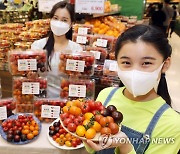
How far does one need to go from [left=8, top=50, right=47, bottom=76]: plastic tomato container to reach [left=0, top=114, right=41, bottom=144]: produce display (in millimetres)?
375

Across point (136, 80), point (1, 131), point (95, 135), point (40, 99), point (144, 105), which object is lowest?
point (1, 131)

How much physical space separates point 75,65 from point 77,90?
0.70 feet

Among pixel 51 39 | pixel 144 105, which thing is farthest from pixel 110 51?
pixel 144 105

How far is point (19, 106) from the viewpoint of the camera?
211 cm

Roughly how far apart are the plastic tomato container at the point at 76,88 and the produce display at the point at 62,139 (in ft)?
1.07

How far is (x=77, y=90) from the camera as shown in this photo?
82.3 inches

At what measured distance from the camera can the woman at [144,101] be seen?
3.84 ft

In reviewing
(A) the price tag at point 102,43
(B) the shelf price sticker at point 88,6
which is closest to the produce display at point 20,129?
(A) the price tag at point 102,43

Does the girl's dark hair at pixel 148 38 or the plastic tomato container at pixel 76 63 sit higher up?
the girl's dark hair at pixel 148 38

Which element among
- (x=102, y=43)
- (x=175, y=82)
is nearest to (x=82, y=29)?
(x=102, y=43)

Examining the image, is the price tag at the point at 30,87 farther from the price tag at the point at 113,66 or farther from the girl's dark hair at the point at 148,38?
the girl's dark hair at the point at 148,38

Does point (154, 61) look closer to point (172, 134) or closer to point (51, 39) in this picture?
point (172, 134)

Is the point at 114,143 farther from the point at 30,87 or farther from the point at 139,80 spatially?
the point at 30,87

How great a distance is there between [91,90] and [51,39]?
0.94 m
